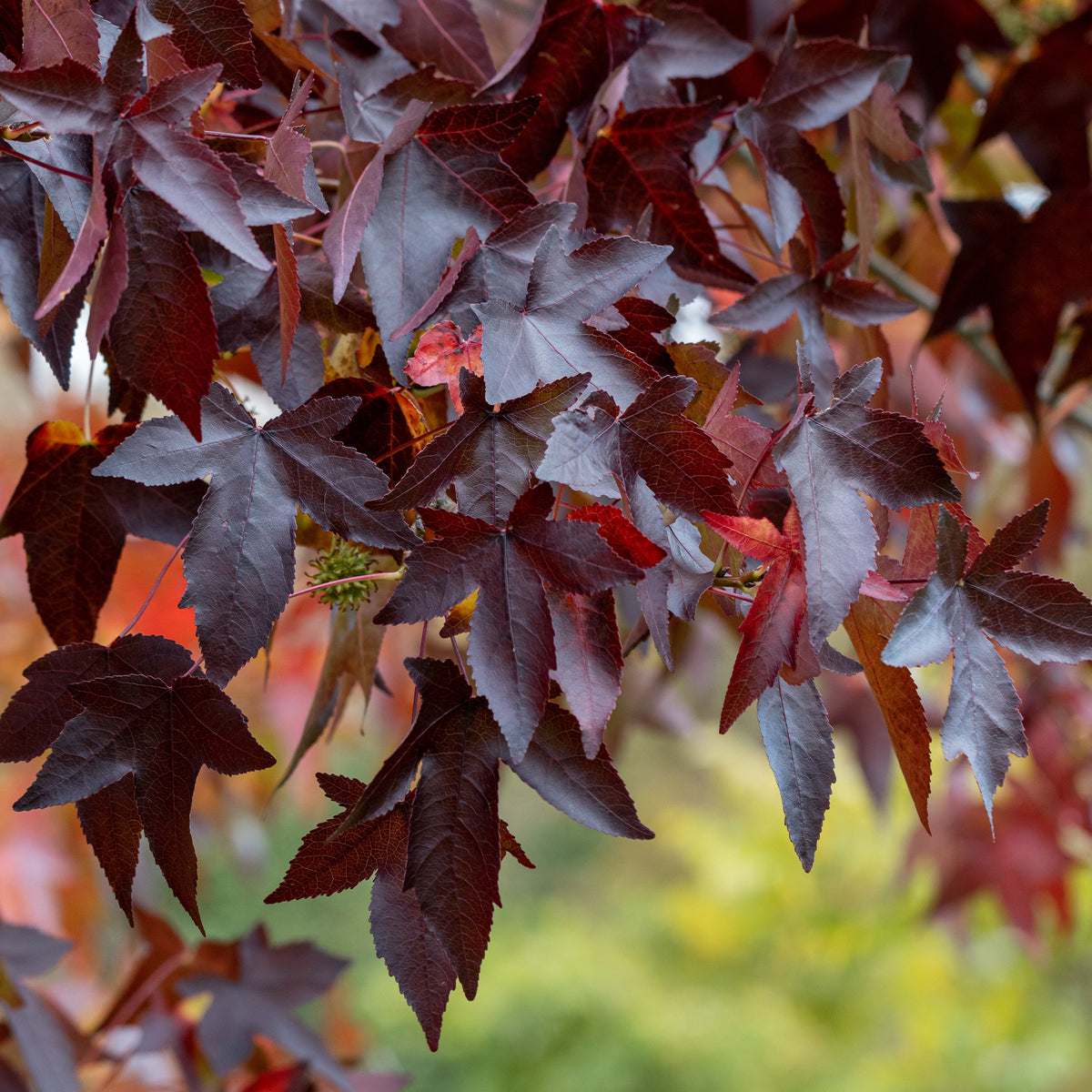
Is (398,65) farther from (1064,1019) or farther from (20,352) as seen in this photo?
(1064,1019)

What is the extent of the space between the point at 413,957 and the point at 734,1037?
12.2ft

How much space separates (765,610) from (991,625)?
80mm

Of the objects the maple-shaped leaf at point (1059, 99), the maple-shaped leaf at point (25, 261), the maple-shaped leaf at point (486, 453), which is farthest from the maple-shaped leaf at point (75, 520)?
the maple-shaped leaf at point (1059, 99)

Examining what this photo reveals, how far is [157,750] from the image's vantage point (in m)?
0.34

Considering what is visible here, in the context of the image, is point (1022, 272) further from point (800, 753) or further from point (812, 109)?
point (800, 753)

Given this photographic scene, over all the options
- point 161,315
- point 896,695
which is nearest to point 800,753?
point 896,695

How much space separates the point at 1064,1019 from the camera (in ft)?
11.5

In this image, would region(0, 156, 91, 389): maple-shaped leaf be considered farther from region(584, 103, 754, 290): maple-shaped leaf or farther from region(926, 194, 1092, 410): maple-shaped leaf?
region(926, 194, 1092, 410): maple-shaped leaf

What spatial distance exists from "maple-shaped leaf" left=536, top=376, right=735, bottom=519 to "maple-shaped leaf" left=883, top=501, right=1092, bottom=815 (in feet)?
0.25

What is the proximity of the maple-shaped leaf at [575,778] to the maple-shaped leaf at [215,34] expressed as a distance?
25 centimetres

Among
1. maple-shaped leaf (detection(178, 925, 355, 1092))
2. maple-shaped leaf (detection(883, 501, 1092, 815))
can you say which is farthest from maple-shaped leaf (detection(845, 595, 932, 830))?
maple-shaped leaf (detection(178, 925, 355, 1092))

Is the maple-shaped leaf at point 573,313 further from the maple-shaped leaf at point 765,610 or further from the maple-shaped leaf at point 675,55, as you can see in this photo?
the maple-shaped leaf at point 675,55

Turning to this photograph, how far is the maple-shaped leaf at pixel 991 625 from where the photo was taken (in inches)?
13.0

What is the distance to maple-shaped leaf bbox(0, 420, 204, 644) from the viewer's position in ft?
1.44
